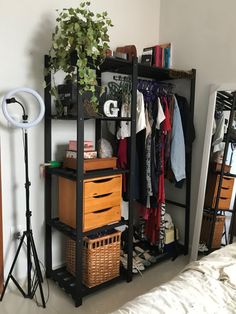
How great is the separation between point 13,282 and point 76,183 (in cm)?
101

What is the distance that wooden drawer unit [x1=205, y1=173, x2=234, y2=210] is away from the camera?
2.65 m

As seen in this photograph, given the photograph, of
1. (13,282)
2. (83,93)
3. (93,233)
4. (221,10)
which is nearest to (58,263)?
(13,282)

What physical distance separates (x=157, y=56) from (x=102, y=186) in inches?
57.3

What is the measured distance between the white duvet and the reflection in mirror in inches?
40.9

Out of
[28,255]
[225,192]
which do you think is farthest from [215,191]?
[28,255]

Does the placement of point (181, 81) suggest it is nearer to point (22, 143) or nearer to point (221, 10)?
point (221, 10)

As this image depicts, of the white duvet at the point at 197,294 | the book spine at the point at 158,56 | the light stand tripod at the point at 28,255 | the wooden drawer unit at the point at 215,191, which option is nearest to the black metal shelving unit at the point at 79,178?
the book spine at the point at 158,56

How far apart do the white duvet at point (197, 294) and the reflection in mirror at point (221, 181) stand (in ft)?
3.41

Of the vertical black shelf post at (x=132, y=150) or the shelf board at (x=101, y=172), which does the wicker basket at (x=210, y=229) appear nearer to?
the vertical black shelf post at (x=132, y=150)

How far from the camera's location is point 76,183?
7.06 ft

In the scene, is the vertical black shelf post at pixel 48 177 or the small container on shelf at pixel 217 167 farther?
the small container on shelf at pixel 217 167

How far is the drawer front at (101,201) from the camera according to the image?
2.23 m

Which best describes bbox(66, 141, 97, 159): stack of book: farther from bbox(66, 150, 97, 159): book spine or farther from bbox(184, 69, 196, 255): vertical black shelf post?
bbox(184, 69, 196, 255): vertical black shelf post

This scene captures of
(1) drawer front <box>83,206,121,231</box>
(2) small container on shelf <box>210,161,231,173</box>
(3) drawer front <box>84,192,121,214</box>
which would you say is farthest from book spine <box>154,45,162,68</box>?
(1) drawer front <box>83,206,121,231</box>
